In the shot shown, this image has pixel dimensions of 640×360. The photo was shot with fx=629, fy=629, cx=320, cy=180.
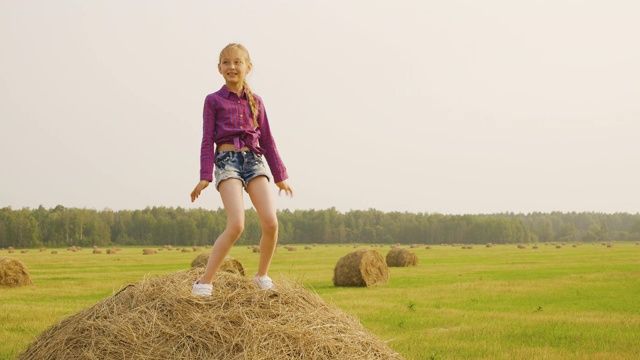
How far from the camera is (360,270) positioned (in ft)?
78.2

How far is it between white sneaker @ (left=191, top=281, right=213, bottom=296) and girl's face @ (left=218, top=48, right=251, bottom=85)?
210cm

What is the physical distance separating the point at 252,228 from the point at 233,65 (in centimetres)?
13110

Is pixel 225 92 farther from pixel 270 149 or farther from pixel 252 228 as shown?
pixel 252 228

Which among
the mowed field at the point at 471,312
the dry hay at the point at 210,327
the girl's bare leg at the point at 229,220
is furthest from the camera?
the mowed field at the point at 471,312

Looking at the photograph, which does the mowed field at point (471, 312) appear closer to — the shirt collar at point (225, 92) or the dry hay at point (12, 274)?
the dry hay at point (12, 274)

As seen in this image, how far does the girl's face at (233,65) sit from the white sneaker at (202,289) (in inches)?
82.7

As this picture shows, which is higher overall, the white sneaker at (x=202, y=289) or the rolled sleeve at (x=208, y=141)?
the rolled sleeve at (x=208, y=141)

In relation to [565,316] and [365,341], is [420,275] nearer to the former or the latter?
[565,316]

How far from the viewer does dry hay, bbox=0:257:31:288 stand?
24.0 m

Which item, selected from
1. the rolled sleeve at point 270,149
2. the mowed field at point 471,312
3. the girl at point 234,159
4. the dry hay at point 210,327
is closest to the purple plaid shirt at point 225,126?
the girl at point 234,159

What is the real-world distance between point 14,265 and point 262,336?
2213 cm

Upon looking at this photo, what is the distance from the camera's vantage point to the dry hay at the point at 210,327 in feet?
18.4

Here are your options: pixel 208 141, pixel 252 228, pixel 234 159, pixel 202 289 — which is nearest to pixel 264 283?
pixel 202 289

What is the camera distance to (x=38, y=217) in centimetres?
13750
